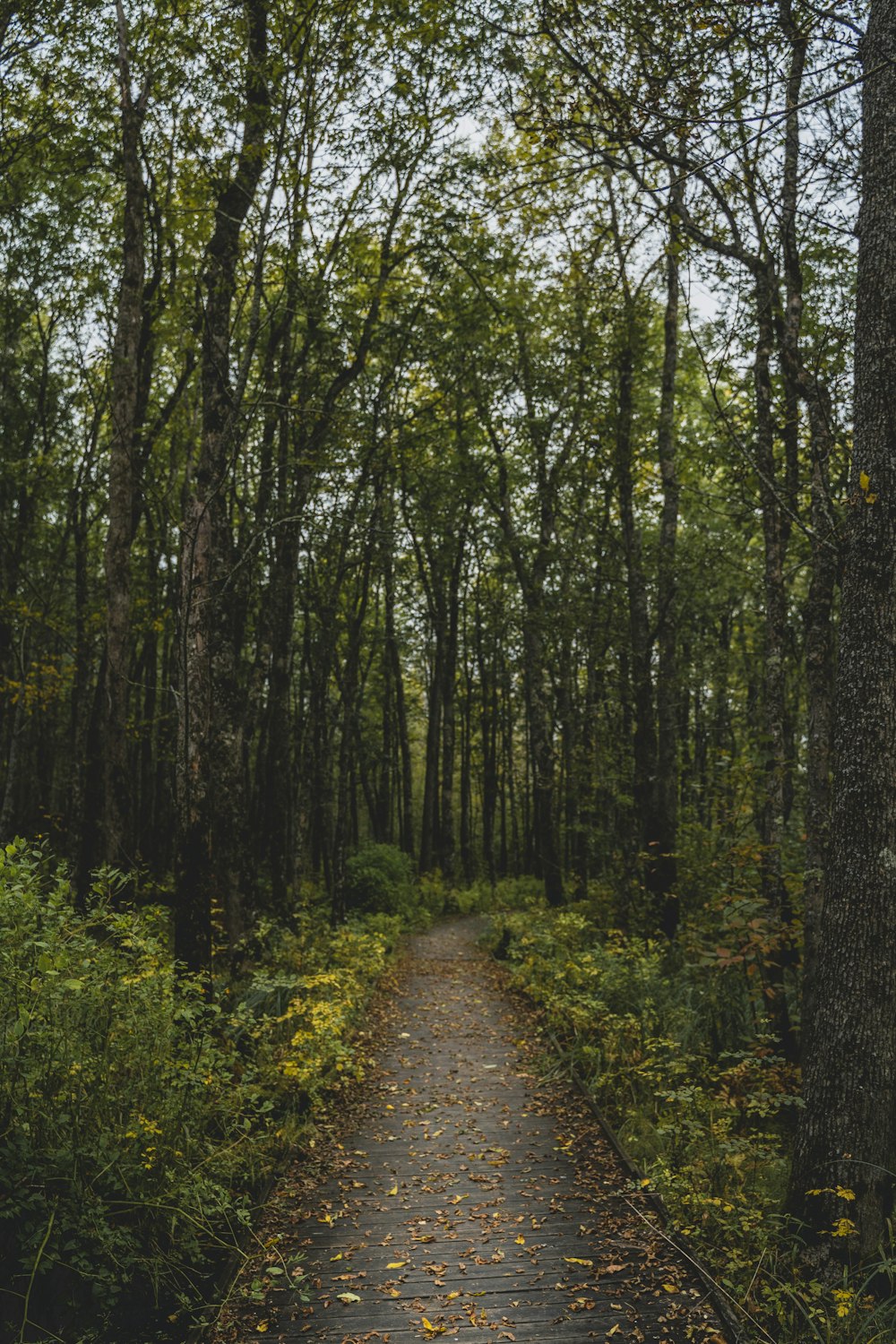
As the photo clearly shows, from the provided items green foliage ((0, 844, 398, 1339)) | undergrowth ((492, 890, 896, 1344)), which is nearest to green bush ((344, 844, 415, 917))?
undergrowth ((492, 890, 896, 1344))

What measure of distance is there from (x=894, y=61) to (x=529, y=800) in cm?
3002

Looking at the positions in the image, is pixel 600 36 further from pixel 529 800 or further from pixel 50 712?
pixel 529 800

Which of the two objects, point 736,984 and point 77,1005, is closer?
point 77,1005

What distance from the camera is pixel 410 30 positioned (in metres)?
10.0

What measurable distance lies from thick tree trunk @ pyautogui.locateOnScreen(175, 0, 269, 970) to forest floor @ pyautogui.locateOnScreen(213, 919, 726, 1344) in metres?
2.26

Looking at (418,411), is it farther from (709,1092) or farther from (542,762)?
(709,1092)

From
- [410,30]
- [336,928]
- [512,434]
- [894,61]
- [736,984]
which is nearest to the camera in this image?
[894,61]

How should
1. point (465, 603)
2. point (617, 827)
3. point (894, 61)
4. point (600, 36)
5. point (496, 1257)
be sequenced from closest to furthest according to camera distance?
point (894, 61), point (496, 1257), point (600, 36), point (617, 827), point (465, 603)

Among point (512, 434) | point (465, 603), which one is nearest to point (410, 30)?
point (512, 434)

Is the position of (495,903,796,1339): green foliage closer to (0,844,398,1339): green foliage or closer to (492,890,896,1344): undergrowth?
(492,890,896,1344): undergrowth

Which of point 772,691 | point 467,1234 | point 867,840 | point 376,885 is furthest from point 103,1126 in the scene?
point 376,885

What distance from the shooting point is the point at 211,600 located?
712 centimetres

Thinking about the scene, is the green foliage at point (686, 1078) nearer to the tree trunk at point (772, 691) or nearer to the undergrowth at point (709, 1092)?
the undergrowth at point (709, 1092)

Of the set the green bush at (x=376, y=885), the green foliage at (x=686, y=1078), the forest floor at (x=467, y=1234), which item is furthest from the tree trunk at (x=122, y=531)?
the green bush at (x=376, y=885)
